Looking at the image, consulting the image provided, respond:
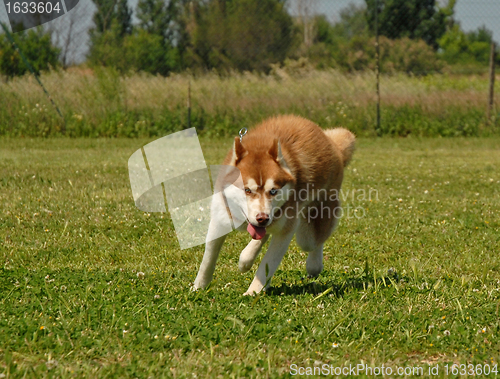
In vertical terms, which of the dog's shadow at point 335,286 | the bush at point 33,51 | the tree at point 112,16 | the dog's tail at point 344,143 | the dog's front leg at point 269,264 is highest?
the tree at point 112,16

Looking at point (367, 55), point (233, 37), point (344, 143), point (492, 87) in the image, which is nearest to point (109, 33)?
point (233, 37)

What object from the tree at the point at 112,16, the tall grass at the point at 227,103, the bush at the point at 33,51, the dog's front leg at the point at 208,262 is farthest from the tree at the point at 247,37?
the dog's front leg at the point at 208,262

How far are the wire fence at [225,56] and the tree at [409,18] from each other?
0.04 m

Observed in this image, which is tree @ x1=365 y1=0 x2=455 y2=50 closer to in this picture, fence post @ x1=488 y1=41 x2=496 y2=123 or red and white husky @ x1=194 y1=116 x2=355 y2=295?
fence post @ x1=488 y1=41 x2=496 y2=123

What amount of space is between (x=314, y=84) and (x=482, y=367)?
12.4 meters

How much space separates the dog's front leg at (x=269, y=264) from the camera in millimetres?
3755

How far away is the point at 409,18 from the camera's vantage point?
16547 millimetres

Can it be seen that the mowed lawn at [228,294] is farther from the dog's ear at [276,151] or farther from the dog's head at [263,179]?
the dog's ear at [276,151]

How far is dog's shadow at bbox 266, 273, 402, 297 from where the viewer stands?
3865mm

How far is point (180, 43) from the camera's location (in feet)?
50.5

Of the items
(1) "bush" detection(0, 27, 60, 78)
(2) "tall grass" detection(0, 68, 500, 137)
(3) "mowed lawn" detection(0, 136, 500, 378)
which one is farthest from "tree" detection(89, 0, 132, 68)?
(3) "mowed lawn" detection(0, 136, 500, 378)

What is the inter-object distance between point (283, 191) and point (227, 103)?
34.2 feet

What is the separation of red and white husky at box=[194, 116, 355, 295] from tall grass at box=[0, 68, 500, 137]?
9.23 meters

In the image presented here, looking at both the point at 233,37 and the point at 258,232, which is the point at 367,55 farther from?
the point at 258,232
